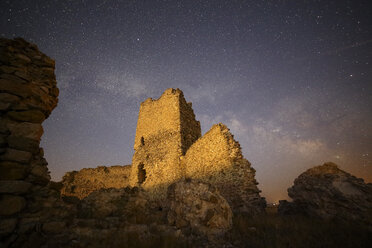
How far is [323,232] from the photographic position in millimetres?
3293

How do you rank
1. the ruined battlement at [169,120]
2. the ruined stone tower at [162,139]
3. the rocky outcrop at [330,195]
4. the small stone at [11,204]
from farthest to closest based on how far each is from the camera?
1. the ruined battlement at [169,120]
2. the ruined stone tower at [162,139]
3. the rocky outcrop at [330,195]
4. the small stone at [11,204]

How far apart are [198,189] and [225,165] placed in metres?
3.42

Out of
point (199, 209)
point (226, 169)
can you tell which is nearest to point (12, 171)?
point (199, 209)

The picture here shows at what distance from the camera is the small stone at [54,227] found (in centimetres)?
237

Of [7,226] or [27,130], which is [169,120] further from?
[7,226]

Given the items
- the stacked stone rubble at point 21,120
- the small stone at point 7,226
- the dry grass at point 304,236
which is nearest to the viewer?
the small stone at point 7,226

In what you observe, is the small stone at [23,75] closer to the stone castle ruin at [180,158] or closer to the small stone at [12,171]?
the small stone at [12,171]

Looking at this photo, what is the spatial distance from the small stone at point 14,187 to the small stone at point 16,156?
0.34 metres

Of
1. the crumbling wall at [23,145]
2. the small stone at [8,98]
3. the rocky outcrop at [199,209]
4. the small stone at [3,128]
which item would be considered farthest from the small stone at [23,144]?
the rocky outcrop at [199,209]

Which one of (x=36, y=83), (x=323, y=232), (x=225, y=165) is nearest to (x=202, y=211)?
(x=323, y=232)

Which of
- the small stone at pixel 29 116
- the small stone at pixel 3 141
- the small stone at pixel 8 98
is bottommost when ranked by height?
the small stone at pixel 3 141

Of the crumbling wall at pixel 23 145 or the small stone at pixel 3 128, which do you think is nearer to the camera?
the crumbling wall at pixel 23 145

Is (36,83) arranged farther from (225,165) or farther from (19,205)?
(225,165)

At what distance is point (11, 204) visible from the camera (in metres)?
2.23
